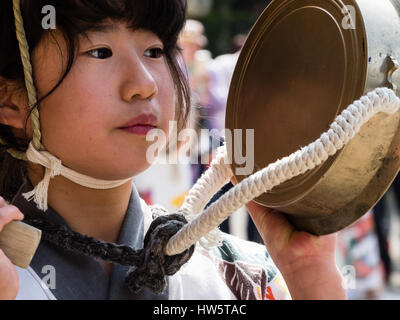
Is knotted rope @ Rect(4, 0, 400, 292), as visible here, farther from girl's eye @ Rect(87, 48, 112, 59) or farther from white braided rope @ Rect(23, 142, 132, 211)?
girl's eye @ Rect(87, 48, 112, 59)

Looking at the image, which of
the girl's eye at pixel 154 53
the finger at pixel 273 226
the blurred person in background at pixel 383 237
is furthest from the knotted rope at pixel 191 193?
the blurred person in background at pixel 383 237

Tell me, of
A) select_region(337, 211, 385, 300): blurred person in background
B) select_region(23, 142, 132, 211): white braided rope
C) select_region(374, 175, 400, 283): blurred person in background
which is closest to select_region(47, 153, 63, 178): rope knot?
select_region(23, 142, 132, 211): white braided rope

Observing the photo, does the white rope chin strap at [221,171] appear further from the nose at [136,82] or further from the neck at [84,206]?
the nose at [136,82]

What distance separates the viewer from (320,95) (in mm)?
1240

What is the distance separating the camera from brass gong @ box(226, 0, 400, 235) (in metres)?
1.16

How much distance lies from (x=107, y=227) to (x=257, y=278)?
359mm

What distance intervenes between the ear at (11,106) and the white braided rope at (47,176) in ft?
0.27

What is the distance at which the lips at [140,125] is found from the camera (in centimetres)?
131

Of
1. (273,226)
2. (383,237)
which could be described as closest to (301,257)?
(273,226)
